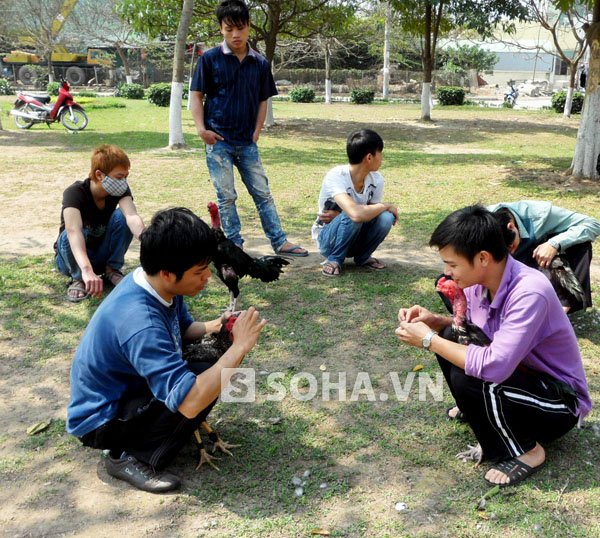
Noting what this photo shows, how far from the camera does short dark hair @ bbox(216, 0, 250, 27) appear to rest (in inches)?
176

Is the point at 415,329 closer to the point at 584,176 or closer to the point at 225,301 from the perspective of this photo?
the point at 225,301

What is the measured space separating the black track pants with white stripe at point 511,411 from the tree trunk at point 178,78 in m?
9.59

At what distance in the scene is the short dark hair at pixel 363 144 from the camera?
169 inches

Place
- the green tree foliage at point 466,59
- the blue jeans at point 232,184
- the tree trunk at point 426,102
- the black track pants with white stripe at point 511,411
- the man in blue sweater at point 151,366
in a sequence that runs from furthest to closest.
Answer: the green tree foliage at point 466,59 → the tree trunk at point 426,102 → the blue jeans at point 232,184 → the black track pants with white stripe at point 511,411 → the man in blue sweater at point 151,366

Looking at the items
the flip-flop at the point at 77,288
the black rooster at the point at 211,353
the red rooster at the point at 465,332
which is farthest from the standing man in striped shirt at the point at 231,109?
the red rooster at the point at 465,332

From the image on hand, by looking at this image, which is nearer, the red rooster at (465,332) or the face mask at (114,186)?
the red rooster at (465,332)

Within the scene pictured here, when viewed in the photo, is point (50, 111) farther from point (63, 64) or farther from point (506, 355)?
point (63, 64)

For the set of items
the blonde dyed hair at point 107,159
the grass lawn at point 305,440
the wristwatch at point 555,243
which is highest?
the blonde dyed hair at point 107,159

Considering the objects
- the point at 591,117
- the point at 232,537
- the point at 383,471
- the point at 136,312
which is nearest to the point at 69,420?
the point at 136,312

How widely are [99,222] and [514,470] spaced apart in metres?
3.27

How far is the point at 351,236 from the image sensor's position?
4.59 metres

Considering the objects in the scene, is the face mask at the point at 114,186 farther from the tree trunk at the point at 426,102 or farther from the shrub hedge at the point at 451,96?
the shrub hedge at the point at 451,96

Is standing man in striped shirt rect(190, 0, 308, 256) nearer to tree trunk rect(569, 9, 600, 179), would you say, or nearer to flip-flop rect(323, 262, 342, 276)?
flip-flop rect(323, 262, 342, 276)

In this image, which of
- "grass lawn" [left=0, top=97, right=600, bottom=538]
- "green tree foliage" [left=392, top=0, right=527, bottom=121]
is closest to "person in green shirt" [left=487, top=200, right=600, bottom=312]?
"grass lawn" [left=0, top=97, right=600, bottom=538]
